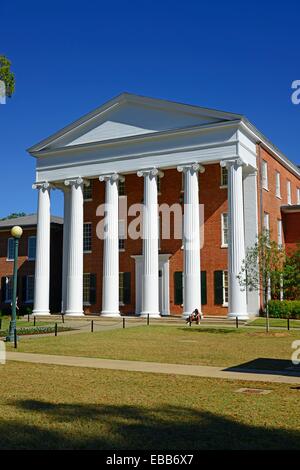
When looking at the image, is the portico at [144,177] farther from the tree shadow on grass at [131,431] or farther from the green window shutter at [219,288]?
the tree shadow on grass at [131,431]

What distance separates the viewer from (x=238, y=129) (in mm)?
36125

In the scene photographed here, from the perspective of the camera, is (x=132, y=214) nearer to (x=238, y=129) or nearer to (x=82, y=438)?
(x=238, y=129)

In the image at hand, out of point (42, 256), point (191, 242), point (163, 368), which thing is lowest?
point (163, 368)

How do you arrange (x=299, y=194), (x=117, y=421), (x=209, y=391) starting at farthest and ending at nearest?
(x=299, y=194)
(x=209, y=391)
(x=117, y=421)

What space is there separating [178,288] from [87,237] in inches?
356

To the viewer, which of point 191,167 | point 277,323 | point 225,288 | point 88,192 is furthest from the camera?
point 88,192

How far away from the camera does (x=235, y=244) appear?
35219 mm

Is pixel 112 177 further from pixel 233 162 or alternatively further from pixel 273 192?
pixel 273 192

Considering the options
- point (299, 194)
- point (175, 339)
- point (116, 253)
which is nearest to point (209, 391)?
point (175, 339)

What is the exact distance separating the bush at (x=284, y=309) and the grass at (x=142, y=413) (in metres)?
24.3

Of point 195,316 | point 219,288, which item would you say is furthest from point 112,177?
point 195,316

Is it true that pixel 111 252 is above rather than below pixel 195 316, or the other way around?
above

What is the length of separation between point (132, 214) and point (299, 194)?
17.2 metres

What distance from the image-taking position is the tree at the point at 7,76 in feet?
61.5
